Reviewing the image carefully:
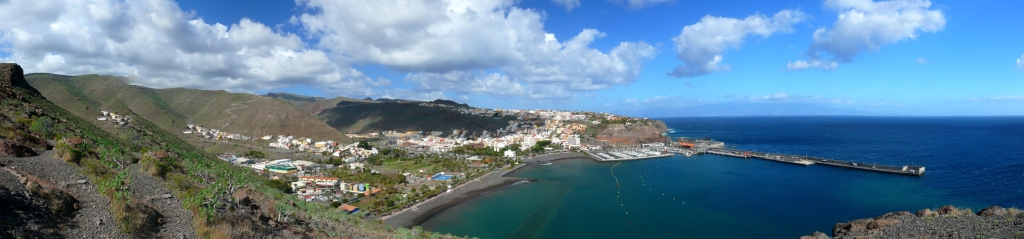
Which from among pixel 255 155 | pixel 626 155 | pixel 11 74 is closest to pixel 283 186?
pixel 11 74

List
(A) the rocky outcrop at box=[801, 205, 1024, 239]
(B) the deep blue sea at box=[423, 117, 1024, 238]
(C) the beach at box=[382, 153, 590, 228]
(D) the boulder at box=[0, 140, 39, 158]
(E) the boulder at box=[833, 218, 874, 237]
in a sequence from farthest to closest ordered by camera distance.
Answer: (C) the beach at box=[382, 153, 590, 228] → (B) the deep blue sea at box=[423, 117, 1024, 238] → (E) the boulder at box=[833, 218, 874, 237] → (A) the rocky outcrop at box=[801, 205, 1024, 239] → (D) the boulder at box=[0, 140, 39, 158]

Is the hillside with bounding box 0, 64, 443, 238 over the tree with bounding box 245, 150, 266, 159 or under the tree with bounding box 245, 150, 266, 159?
over

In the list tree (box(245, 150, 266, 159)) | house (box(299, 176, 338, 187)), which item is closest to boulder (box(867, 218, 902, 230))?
house (box(299, 176, 338, 187))

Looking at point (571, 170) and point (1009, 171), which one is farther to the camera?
point (571, 170)

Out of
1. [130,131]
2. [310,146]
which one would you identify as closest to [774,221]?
[130,131]

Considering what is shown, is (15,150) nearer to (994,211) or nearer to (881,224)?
(881,224)

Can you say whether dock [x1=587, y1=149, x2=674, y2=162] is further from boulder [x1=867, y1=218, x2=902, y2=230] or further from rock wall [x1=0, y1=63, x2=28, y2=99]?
rock wall [x1=0, y1=63, x2=28, y2=99]

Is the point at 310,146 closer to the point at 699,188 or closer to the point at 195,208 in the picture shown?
the point at 699,188
